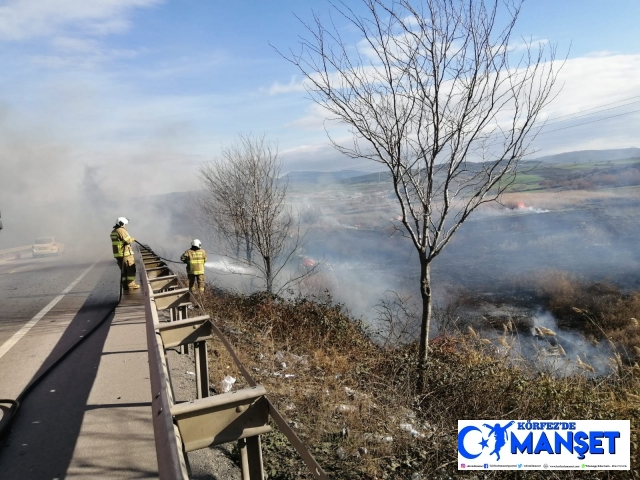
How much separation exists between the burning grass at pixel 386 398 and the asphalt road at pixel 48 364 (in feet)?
5.12

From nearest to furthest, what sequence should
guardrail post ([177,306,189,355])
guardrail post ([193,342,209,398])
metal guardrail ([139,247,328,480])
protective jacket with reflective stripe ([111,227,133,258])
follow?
metal guardrail ([139,247,328,480]) → guardrail post ([193,342,209,398]) → guardrail post ([177,306,189,355]) → protective jacket with reflective stripe ([111,227,133,258])

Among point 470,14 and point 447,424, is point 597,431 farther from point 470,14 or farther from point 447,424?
point 470,14

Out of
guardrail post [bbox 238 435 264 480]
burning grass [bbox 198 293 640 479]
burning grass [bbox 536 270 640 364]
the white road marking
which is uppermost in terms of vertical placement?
guardrail post [bbox 238 435 264 480]

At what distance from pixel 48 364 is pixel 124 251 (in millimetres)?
3965

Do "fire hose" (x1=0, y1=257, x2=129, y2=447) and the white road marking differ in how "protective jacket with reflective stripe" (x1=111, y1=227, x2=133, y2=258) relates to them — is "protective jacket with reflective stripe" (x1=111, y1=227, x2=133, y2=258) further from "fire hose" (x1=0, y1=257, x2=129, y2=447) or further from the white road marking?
"fire hose" (x1=0, y1=257, x2=129, y2=447)

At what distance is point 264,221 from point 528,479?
12.7 metres

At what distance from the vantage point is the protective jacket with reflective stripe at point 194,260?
32.4 ft

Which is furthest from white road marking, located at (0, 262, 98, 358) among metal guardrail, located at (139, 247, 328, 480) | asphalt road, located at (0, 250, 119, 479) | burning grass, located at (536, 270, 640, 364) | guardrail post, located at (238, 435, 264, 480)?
burning grass, located at (536, 270, 640, 364)

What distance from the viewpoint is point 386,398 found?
557 centimetres

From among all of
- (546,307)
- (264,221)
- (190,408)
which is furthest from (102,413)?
(546,307)

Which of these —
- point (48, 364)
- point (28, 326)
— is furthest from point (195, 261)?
point (48, 364)

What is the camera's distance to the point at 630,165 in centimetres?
5131

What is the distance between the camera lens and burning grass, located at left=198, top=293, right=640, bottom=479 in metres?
3.94

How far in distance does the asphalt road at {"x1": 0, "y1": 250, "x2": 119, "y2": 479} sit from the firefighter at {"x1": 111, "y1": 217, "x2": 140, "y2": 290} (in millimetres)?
511
